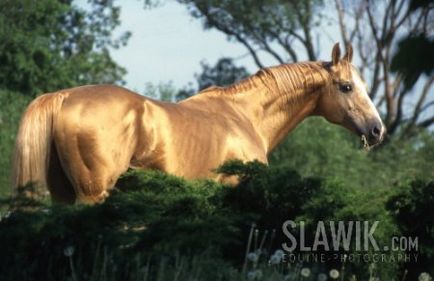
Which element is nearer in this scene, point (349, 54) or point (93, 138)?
point (93, 138)

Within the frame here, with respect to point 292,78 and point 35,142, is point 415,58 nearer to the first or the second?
point 35,142

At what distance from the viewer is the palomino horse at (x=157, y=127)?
36.7 feet

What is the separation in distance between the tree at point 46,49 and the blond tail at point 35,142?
27291 mm

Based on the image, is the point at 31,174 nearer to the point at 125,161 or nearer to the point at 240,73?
the point at 125,161

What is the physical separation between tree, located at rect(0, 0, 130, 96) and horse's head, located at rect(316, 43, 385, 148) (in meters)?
25.2

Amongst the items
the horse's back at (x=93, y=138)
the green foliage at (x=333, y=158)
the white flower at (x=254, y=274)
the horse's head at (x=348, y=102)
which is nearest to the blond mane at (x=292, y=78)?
the horse's head at (x=348, y=102)

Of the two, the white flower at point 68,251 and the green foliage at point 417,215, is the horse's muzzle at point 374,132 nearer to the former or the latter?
the green foliage at point 417,215

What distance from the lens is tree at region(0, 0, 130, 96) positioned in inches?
1535

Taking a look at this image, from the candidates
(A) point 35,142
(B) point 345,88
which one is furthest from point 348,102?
(A) point 35,142

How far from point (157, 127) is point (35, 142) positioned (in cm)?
112

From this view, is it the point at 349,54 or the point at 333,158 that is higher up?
the point at 333,158

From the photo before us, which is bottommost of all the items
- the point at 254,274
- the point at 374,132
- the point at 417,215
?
the point at 254,274

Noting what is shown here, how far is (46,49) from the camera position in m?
40.0

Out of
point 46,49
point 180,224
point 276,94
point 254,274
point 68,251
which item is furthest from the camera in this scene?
point 46,49
